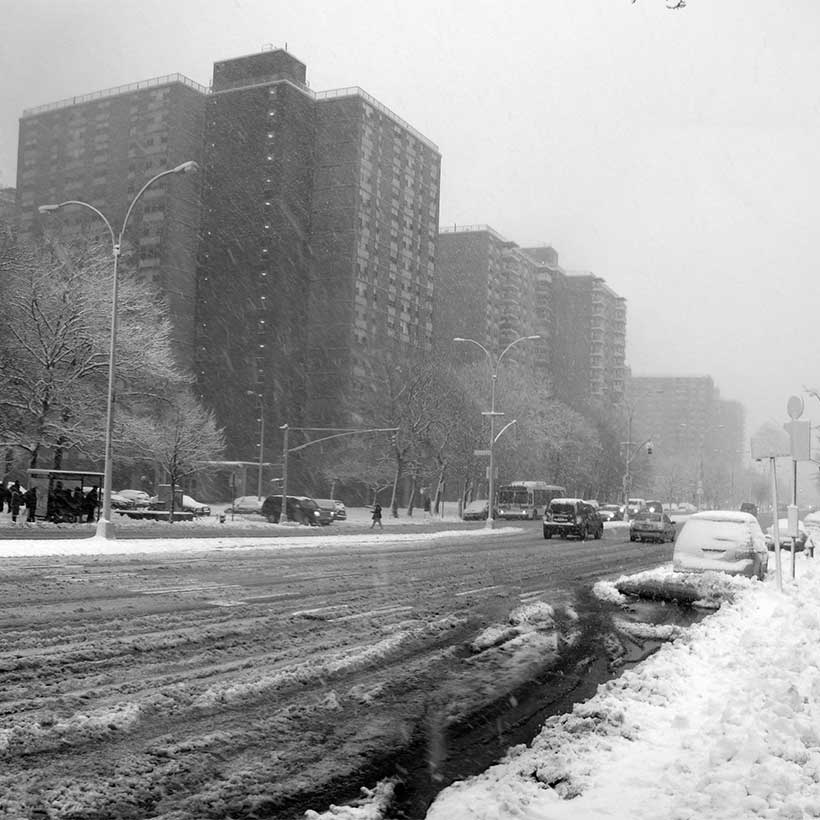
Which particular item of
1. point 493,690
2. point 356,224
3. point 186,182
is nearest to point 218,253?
point 186,182

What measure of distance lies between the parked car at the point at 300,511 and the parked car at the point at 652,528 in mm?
19680

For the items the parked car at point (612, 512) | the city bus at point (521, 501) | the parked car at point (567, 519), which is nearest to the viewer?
the parked car at point (567, 519)

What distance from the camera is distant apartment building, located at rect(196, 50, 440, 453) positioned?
338ft

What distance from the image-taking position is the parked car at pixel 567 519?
39.8 metres

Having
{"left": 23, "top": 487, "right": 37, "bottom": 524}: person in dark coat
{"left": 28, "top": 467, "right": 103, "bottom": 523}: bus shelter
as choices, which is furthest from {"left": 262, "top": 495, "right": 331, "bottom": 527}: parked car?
{"left": 23, "top": 487, "right": 37, "bottom": 524}: person in dark coat

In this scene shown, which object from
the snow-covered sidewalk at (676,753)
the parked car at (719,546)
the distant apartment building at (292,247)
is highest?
the distant apartment building at (292,247)

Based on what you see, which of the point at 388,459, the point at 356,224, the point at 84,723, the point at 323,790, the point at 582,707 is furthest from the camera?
the point at 356,224

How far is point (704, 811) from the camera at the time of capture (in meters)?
4.52

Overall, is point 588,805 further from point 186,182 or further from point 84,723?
point 186,182

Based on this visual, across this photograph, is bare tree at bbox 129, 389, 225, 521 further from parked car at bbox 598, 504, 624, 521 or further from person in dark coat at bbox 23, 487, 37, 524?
parked car at bbox 598, 504, 624, 521

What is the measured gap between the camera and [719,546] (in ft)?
56.6

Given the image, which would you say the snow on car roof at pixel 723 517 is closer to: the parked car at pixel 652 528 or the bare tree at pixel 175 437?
the parked car at pixel 652 528

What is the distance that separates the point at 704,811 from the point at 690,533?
13.8 meters

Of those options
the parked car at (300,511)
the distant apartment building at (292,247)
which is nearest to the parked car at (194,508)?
the parked car at (300,511)
